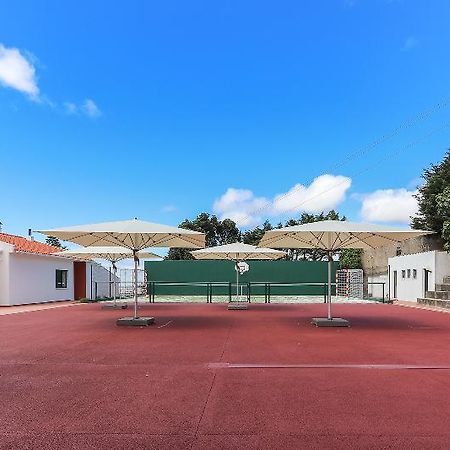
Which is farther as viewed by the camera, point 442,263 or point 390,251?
point 390,251

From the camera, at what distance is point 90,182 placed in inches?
684

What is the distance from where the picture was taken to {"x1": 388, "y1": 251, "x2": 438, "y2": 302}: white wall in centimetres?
2066

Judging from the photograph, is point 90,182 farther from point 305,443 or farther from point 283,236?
point 305,443

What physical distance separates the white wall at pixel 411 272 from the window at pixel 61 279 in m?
16.4

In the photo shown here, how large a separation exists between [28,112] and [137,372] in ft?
41.5

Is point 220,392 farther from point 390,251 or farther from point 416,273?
point 390,251

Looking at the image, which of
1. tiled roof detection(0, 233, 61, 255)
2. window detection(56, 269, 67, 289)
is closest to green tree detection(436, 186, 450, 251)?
tiled roof detection(0, 233, 61, 255)

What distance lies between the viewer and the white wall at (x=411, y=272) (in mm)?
20656

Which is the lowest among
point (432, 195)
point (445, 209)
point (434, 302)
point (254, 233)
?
point (434, 302)

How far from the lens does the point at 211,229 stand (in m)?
42.0

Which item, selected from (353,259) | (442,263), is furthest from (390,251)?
(442,263)

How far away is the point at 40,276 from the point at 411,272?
16.7 metres

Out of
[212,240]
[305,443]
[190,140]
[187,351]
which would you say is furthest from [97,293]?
[305,443]

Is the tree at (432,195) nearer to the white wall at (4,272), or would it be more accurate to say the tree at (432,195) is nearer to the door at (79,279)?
the door at (79,279)
